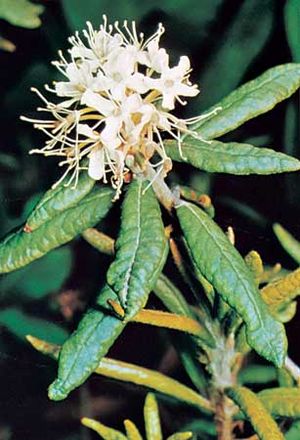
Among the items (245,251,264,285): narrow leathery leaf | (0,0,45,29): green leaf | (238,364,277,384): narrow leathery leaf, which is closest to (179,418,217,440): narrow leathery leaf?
(238,364,277,384): narrow leathery leaf

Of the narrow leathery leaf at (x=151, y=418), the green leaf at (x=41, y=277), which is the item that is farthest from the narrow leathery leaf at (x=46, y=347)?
the green leaf at (x=41, y=277)

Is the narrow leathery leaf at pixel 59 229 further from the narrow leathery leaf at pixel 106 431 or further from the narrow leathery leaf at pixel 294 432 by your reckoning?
the narrow leathery leaf at pixel 294 432

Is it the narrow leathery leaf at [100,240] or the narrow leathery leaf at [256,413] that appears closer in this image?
the narrow leathery leaf at [256,413]

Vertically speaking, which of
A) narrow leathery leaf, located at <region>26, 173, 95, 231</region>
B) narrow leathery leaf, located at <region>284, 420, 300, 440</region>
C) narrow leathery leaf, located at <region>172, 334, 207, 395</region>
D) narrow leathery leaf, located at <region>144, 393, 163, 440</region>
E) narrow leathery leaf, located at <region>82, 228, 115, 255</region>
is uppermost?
narrow leathery leaf, located at <region>26, 173, 95, 231</region>

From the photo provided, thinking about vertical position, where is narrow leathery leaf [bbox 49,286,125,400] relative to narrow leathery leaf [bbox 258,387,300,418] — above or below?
above

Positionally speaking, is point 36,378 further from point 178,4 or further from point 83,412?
point 178,4

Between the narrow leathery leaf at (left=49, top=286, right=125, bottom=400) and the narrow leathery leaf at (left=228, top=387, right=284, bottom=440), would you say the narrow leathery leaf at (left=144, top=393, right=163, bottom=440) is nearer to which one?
the narrow leathery leaf at (left=228, top=387, right=284, bottom=440)

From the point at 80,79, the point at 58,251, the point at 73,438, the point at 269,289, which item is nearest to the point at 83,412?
the point at 73,438

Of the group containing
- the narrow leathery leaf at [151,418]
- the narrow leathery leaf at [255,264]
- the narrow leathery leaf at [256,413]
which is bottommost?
the narrow leathery leaf at [151,418]
